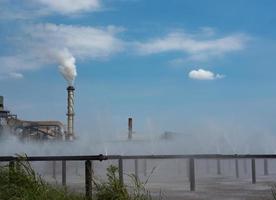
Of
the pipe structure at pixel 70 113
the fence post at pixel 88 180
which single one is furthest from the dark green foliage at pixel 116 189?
the pipe structure at pixel 70 113

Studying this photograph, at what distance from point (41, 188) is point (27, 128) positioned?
65.1 metres

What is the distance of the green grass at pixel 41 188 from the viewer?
312 inches

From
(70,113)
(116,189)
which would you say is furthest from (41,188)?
(70,113)

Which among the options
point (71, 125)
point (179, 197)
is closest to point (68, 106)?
point (71, 125)

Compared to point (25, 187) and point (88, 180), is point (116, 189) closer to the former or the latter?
point (88, 180)

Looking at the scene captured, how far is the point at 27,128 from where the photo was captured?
237ft

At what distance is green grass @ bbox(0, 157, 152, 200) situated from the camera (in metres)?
7.93

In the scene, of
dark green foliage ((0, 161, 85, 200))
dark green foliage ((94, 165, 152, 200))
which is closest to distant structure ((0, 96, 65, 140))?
dark green foliage ((0, 161, 85, 200))

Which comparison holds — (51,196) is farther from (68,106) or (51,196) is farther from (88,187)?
(68,106)

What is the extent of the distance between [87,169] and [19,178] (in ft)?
4.09

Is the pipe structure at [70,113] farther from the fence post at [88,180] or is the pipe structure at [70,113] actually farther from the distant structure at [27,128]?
the fence post at [88,180]

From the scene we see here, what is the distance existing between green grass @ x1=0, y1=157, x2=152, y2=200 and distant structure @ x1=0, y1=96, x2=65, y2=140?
56817 mm

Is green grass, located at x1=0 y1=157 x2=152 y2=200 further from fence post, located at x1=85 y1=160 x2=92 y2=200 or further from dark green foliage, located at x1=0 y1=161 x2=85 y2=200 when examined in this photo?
fence post, located at x1=85 y1=160 x2=92 y2=200

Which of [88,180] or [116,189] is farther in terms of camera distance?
[88,180]
